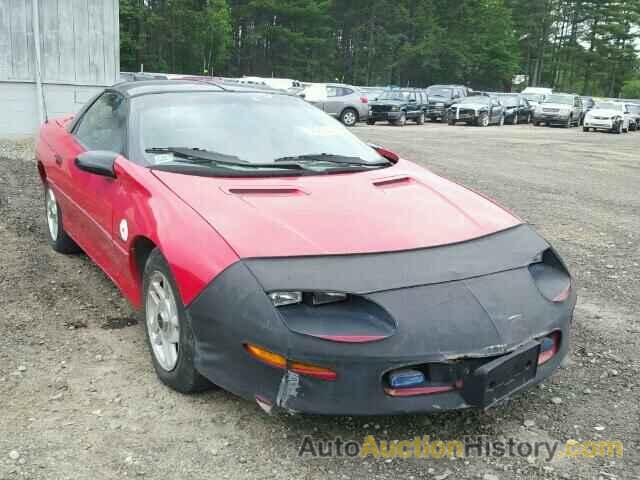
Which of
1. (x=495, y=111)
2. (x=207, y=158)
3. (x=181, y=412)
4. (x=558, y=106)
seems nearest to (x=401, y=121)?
(x=495, y=111)

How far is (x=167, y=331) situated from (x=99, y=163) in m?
1.16

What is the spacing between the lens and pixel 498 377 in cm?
251

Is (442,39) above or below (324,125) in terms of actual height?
above

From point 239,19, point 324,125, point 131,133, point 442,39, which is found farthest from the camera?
point 442,39

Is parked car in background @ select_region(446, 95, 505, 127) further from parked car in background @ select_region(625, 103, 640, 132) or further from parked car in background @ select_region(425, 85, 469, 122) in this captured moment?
parked car in background @ select_region(625, 103, 640, 132)

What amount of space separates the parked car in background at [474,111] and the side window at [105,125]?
24.6 meters

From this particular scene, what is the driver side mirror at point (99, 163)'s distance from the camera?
11.8 feet

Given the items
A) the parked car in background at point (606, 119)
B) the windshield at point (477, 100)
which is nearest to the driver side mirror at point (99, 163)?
the windshield at point (477, 100)

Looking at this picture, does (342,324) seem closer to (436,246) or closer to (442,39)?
(436,246)

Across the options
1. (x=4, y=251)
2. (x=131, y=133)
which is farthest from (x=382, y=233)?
(x=4, y=251)

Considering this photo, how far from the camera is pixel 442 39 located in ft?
217

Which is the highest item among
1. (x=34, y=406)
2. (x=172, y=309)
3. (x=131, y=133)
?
(x=131, y=133)

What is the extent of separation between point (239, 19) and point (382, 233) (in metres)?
62.6

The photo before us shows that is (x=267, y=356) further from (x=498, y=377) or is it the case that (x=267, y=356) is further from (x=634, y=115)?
(x=634, y=115)
